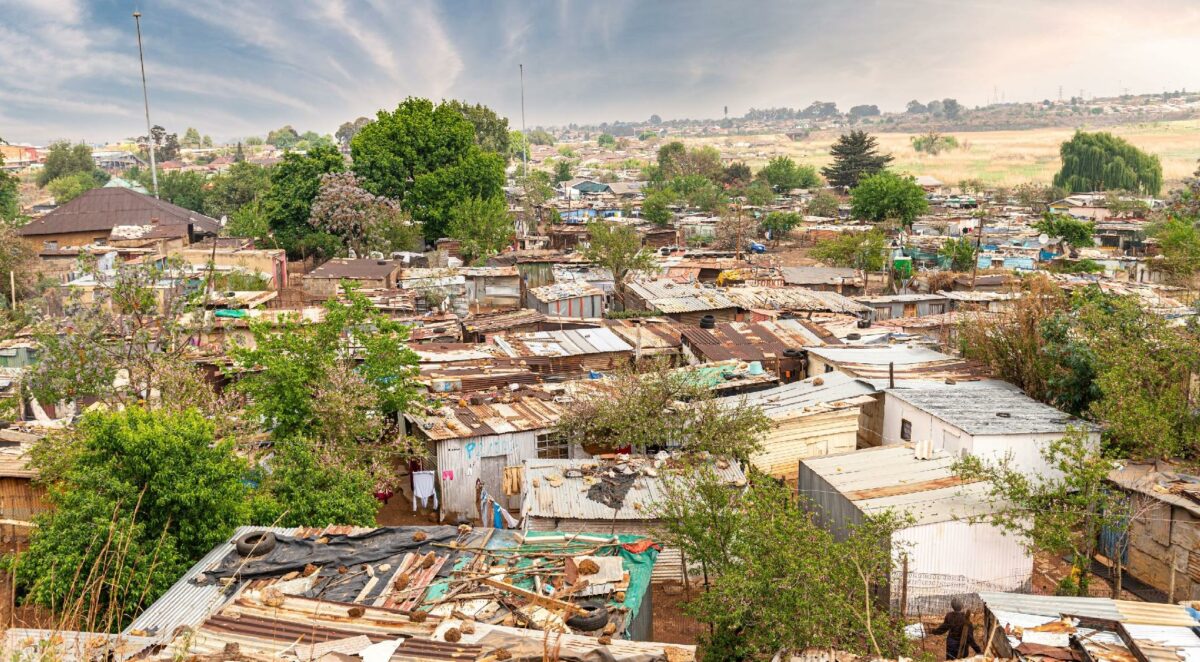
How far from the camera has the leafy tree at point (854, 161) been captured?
76062 millimetres

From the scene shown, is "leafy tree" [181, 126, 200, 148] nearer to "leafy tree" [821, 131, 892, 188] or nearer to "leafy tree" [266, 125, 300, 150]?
"leafy tree" [266, 125, 300, 150]

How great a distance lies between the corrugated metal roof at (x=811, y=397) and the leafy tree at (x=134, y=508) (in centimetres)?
782

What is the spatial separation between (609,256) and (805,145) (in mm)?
152148

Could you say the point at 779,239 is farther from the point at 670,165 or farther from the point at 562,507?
the point at 562,507

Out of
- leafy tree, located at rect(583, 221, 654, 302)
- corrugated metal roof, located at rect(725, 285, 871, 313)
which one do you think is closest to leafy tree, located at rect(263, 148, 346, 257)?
leafy tree, located at rect(583, 221, 654, 302)

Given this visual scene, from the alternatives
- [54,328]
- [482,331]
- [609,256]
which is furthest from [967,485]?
[609,256]

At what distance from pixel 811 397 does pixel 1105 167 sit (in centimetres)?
7027

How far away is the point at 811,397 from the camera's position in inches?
617

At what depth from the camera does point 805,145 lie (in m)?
174

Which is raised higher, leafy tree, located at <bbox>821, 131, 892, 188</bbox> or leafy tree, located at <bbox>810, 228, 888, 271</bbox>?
leafy tree, located at <bbox>821, 131, 892, 188</bbox>

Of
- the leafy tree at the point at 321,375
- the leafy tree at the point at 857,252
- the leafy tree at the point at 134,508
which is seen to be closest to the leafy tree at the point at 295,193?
the leafy tree at the point at 857,252

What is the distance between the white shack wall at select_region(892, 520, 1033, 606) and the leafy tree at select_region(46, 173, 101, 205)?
6552cm

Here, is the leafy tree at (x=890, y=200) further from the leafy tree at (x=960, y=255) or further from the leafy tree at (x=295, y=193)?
the leafy tree at (x=295, y=193)

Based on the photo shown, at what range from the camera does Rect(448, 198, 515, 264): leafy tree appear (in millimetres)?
37031
